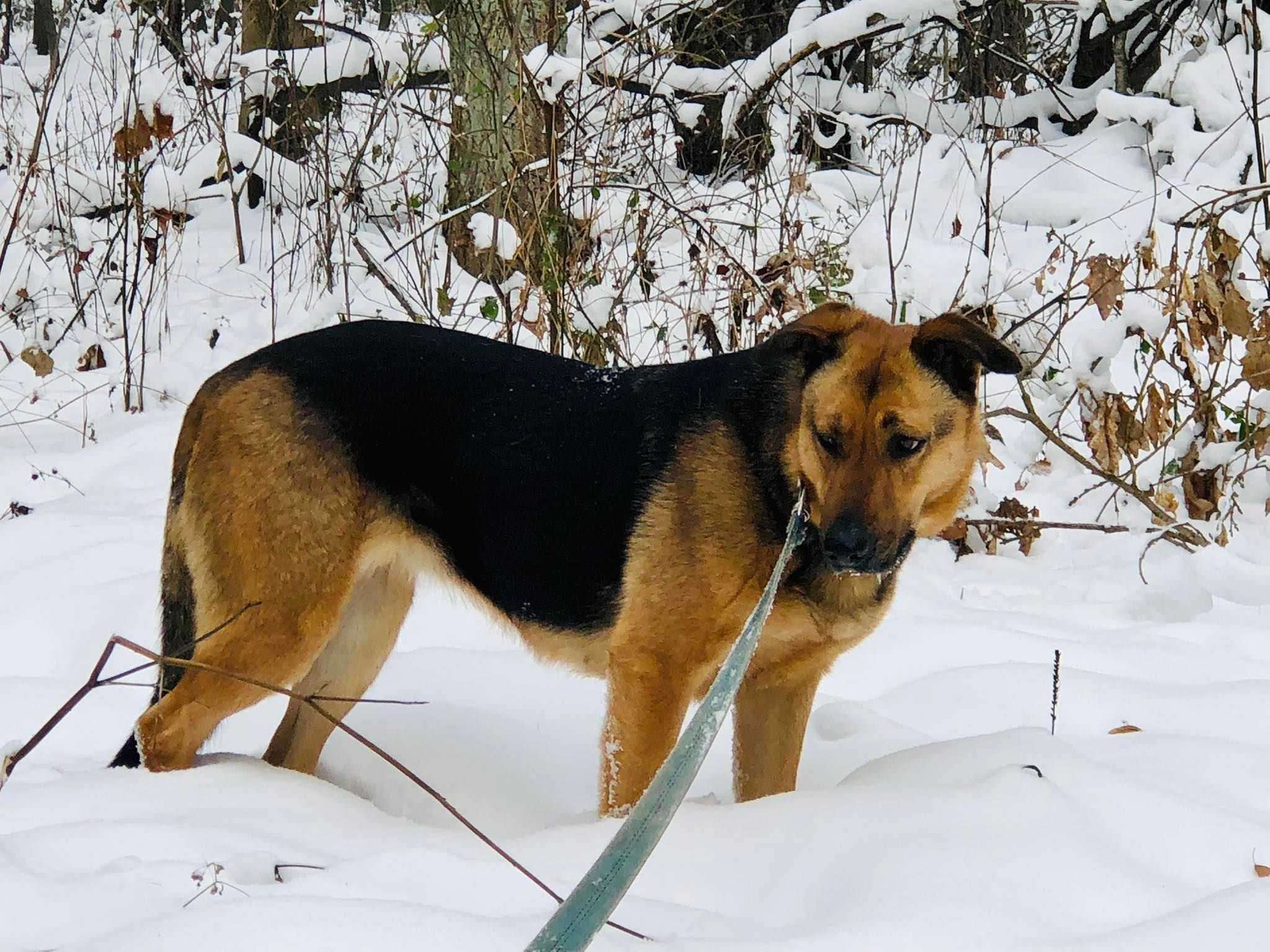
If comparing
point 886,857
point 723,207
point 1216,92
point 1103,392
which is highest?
point 1216,92

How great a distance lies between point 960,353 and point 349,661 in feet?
6.72

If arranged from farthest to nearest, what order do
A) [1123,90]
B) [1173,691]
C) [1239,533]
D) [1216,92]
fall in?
[1123,90]
[1216,92]
[1239,533]
[1173,691]

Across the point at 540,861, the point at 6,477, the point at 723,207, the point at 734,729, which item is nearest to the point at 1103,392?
the point at 723,207

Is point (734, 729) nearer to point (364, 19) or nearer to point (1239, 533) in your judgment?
point (1239, 533)

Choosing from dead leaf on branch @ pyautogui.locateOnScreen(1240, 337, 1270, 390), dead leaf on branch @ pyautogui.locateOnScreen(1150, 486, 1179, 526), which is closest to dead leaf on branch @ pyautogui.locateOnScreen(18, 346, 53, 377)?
dead leaf on branch @ pyautogui.locateOnScreen(1150, 486, 1179, 526)

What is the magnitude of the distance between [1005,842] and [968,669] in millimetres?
1822

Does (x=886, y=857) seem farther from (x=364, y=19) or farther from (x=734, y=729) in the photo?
(x=364, y=19)

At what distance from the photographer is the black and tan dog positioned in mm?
3156

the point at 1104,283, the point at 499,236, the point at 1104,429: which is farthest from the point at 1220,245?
the point at 499,236

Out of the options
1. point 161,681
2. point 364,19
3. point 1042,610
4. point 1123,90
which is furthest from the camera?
point 364,19

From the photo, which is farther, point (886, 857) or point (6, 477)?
point (6, 477)

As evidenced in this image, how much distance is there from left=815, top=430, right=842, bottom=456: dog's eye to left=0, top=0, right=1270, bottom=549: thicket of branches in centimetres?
249

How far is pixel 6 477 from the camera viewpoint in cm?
633

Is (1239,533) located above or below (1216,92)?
below
